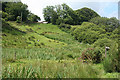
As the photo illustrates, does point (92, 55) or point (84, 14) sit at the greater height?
point (84, 14)

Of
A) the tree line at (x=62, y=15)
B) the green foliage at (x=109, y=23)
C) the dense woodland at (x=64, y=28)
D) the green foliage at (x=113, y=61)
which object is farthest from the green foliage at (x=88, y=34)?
the green foliage at (x=113, y=61)

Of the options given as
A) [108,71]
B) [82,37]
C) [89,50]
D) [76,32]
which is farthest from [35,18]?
[108,71]

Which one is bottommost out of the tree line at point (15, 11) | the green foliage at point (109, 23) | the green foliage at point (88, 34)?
the green foliage at point (88, 34)

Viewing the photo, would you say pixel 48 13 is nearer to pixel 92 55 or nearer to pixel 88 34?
pixel 88 34

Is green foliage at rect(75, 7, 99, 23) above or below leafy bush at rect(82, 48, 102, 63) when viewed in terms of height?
above

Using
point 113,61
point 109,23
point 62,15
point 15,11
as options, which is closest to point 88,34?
point 109,23

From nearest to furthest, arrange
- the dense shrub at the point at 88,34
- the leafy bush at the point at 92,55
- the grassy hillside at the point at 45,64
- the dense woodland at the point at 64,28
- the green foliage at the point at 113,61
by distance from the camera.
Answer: the grassy hillside at the point at 45,64
the green foliage at the point at 113,61
the leafy bush at the point at 92,55
the dense woodland at the point at 64,28
the dense shrub at the point at 88,34

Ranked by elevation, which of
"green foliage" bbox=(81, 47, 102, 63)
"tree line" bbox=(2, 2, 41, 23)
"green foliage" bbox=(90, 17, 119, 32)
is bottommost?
"green foliage" bbox=(81, 47, 102, 63)

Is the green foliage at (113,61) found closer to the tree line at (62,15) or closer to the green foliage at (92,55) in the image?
the green foliage at (92,55)

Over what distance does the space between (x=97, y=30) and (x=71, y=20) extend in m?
16.8

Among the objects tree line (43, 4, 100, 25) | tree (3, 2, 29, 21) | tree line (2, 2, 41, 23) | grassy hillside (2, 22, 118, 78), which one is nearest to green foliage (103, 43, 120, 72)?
grassy hillside (2, 22, 118, 78)

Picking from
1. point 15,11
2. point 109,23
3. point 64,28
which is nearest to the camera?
point 15,11

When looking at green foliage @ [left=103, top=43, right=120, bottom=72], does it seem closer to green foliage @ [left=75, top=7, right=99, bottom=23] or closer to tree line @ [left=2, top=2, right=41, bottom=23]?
tree line @ [left=2, top=2, right=41, bottom=23]

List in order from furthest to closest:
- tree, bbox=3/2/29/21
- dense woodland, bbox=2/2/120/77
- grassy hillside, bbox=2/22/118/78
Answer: tree, bbox=3/2/29/21 < dense woodland, bbox=2/2/120/77 < grassy hillside, bbox=2/22/118/78
